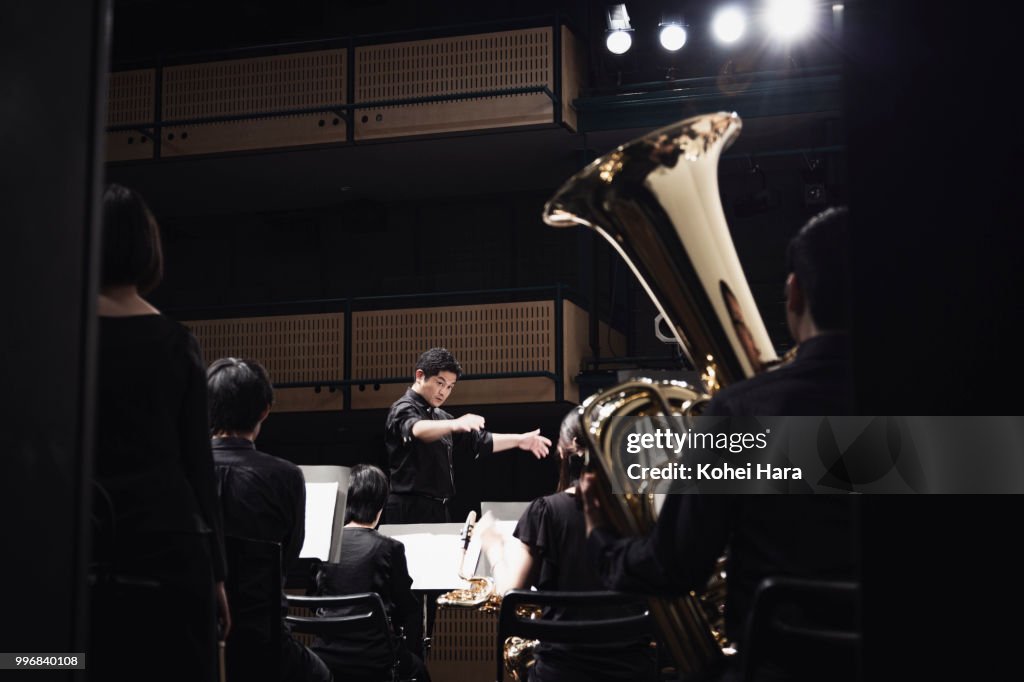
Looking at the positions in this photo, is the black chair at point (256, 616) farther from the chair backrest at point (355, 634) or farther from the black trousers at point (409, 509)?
the black trousers at point (409, 509)

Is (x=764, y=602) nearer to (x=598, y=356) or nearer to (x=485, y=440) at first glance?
(x=485, y=440)

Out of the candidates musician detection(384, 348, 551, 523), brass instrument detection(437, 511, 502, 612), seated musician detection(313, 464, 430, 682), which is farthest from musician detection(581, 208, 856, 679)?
musician detection(384, 348, 551, 523)

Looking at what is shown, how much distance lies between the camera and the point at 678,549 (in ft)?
6.29

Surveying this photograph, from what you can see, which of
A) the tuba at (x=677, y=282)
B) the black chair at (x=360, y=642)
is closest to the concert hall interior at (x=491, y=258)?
the tuba at (x=677, y=282)

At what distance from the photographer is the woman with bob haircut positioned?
1945 mm

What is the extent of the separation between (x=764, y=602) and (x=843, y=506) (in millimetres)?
197

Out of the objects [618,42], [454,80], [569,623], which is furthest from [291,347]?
[569,623]

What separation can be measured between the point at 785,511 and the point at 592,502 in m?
0.39

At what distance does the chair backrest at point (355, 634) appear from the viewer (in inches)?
171

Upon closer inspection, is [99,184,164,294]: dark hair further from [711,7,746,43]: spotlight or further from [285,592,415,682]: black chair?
[711,7,746,43]: spotlight

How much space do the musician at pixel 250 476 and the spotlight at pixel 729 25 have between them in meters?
8.61

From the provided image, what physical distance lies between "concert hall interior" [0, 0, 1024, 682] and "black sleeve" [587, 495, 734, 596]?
14 millimetres

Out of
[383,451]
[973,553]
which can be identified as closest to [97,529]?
[973,553]

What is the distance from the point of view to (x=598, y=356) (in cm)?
1130
